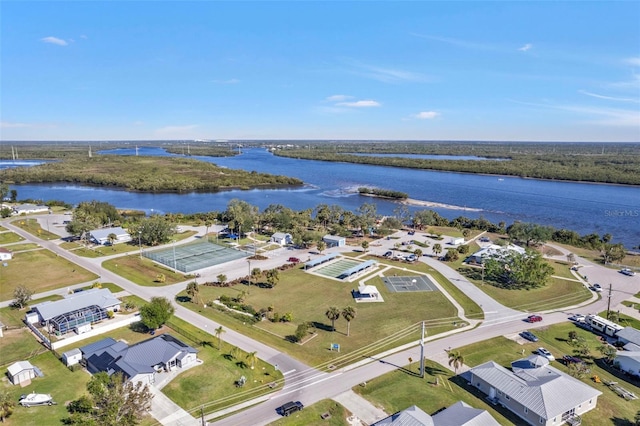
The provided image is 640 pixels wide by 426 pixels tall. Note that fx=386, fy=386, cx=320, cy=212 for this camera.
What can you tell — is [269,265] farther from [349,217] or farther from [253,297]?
[349,217]

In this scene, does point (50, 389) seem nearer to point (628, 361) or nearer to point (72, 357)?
point (72, 357)

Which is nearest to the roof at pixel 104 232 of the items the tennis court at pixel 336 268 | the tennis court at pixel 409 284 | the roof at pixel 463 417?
the tennis court at pixel 336 268

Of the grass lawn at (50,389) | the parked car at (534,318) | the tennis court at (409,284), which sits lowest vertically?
the grass lawn at (50,389)

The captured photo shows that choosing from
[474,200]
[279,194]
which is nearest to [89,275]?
[279,194]

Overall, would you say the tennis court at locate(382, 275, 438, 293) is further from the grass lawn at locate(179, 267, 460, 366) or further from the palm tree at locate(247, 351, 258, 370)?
the palm tree at locate(247, 351, 258, 370)

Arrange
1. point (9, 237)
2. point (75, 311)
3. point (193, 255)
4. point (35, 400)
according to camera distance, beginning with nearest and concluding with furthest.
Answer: point (35, 400) < point (75, 311) < point (193, 255) < point (9, 237)

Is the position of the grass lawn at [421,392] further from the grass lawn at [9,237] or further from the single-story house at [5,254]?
the grass lawn at [9,237]

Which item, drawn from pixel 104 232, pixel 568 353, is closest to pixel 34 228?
pixel 104 232
